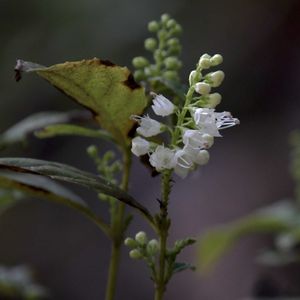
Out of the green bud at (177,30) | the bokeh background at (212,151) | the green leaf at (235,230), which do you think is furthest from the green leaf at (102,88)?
the bokeh background at (212,151)

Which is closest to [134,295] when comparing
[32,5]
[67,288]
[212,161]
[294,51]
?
[67,288]

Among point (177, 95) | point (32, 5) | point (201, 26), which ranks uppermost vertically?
point (201, 26)

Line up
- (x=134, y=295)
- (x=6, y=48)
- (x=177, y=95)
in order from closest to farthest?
(x=177, y=95) → (x=134, y=295) → (x=6, y=48)

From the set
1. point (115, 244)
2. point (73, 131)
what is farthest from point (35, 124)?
point (115, 244)

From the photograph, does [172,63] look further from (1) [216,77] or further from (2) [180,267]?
(2) [180,267]

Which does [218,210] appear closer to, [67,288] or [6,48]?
[67,288]

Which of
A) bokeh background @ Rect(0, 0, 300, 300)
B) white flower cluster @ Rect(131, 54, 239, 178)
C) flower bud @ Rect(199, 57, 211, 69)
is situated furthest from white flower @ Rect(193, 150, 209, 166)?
bokeh background @ Rect(0, 0, 300, 300)

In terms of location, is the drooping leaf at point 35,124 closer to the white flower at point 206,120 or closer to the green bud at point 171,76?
the green bud at point 171,76
